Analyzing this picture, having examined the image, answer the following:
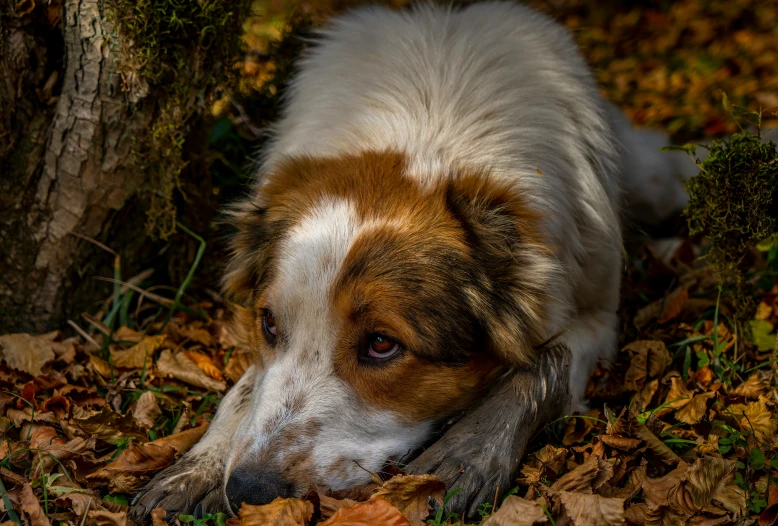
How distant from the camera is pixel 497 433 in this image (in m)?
3.00

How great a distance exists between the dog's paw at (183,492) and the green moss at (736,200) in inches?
91.5

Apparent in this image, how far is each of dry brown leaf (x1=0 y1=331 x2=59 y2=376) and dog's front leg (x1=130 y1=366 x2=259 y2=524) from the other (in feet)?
3.06

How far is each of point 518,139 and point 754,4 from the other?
623cm

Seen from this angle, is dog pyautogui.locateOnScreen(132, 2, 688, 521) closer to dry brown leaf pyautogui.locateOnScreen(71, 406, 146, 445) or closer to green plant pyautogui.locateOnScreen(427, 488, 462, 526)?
green plant pyautogui.locateOnScreen(427, 488, 462, 526)

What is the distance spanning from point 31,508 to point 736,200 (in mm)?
3010

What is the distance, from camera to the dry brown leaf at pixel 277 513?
2.64m

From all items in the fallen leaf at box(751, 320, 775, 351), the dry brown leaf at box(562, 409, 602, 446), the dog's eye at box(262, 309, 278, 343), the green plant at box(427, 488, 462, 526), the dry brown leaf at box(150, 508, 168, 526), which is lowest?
the dry brown leaf at box(150, 508, 168, 526)

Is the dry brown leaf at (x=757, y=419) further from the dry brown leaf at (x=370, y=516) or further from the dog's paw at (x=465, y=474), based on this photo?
the dry brown leaf at (x=370, y=516)

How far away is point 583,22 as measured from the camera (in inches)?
356

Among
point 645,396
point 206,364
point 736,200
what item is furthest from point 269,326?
point 736,200

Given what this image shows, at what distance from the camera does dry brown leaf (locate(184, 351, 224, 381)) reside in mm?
3885

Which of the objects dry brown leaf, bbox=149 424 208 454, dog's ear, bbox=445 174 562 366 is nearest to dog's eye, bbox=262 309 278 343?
dry brown leaf, bbox=149 424 208 454

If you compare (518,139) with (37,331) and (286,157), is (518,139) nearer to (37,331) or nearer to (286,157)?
(286,157)

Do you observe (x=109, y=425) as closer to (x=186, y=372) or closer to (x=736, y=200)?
(x=186, y=372)
